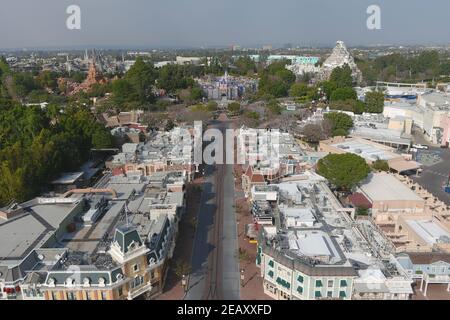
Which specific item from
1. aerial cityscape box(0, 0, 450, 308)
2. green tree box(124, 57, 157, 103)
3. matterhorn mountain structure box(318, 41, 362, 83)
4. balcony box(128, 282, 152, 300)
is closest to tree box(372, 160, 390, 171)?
aerial cityscape box(0, 0, 450, 308)

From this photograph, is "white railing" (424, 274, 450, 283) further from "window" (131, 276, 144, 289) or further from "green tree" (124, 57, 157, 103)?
"green tree" (124, 57, 157, 103)

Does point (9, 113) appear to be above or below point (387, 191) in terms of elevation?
above

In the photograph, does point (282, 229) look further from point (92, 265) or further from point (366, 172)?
Answer: point (366, 172)

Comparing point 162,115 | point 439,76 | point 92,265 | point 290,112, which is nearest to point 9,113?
point 162,115

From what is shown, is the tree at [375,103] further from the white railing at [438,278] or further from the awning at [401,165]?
the white railing at [438,278]

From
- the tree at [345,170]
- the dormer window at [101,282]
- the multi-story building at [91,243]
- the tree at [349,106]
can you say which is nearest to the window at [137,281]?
the multi-story building at [91,243]

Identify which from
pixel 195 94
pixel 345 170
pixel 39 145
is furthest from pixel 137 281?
pixel 195 94

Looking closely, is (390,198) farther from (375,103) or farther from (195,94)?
(195,94)
